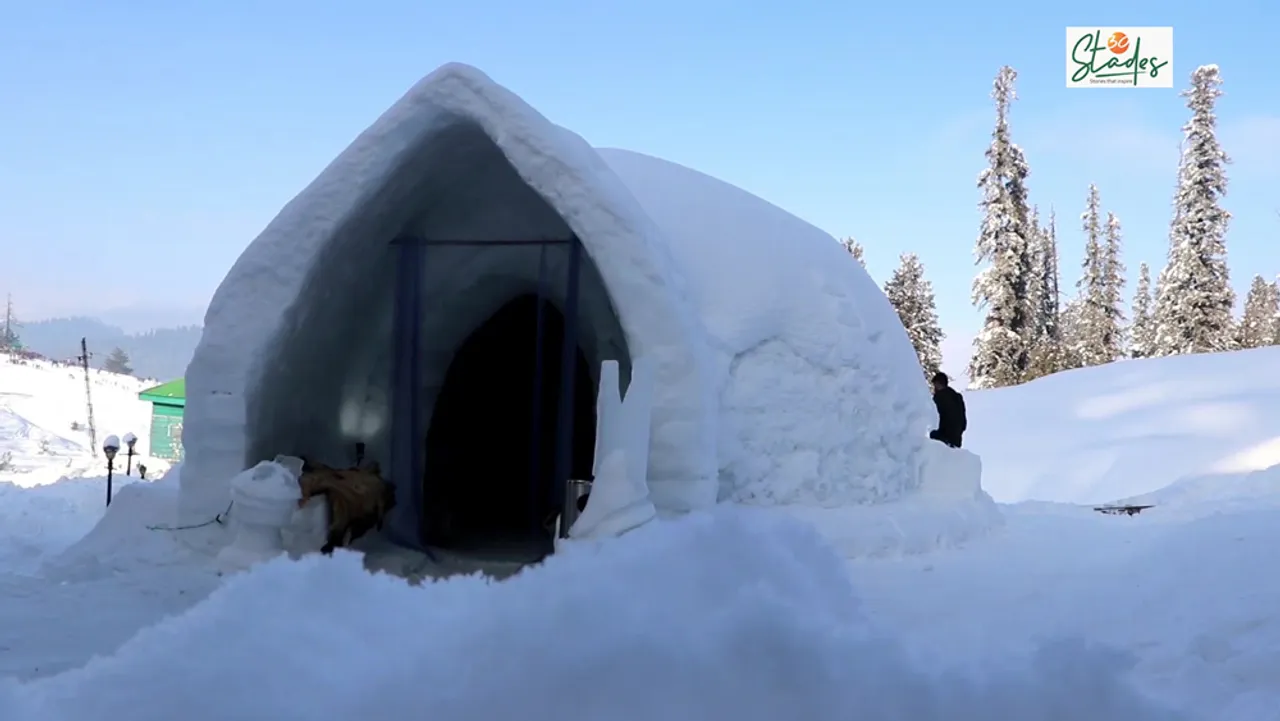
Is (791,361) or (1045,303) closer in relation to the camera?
(791,361)

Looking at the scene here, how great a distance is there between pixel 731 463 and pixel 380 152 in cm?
334

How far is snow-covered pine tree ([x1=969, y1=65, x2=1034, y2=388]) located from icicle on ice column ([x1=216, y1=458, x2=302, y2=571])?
23.2m

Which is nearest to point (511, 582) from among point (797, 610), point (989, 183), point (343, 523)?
point (797, 610)

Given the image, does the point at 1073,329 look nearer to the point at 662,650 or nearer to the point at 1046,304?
the point at 1046,304

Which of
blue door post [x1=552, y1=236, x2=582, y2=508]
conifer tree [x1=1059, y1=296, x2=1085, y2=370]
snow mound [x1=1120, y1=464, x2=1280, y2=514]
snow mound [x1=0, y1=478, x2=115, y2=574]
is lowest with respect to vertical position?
snow mound [x1=0, y1=478, x2=115, y2=574]

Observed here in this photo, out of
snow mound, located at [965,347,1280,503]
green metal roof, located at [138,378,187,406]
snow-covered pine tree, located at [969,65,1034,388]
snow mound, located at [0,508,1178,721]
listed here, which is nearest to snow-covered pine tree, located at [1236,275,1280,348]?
snow-covered pine tree, located at [969,65,1034,388]

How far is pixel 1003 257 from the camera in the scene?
25938 mm

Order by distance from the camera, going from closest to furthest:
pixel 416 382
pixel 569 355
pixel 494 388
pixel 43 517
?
pixel 569 355
pixel 416 382
pixel 494 388
pixel 43 517

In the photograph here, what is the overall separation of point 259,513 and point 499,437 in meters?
3.79

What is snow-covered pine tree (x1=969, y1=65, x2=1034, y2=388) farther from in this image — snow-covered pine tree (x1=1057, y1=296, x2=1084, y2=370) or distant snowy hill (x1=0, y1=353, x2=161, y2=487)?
distant snowy hill (x1=0, y1=353, x2=161, y2=487)

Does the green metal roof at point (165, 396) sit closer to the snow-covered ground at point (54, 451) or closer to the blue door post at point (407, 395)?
the snow-covered ground at point (54, 451)

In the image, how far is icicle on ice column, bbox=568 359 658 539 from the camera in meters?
5.61

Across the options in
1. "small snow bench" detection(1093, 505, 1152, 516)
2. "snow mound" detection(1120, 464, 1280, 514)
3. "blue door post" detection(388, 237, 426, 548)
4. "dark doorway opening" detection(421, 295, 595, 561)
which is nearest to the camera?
"blue door post" detection(388, 237, 426, 548)

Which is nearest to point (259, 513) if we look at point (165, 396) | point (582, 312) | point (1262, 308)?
point (582, 312)
